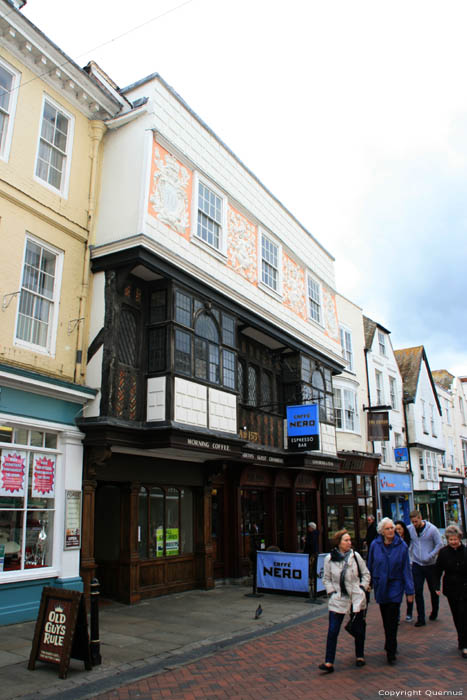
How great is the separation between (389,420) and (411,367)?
632cm

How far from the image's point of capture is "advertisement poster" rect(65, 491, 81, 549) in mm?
9773

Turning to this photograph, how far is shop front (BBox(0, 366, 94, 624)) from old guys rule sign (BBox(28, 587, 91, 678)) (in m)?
2.43

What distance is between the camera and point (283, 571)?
12.4 metres

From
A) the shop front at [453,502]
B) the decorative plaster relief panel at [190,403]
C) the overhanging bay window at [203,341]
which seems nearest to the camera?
the decorative plaster relief panel at [190,403]

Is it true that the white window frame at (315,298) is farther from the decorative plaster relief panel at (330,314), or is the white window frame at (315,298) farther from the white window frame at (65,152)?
the white window frame at (65,152)

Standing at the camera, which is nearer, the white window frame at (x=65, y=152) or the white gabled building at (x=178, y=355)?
the white window frame at (x=65, y=152)

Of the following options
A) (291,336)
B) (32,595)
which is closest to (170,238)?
(291,336)

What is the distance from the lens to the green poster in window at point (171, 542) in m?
12.6

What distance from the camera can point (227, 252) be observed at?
1385cm

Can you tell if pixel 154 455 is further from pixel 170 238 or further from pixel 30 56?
pixel 30 56

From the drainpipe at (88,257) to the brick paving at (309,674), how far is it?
224 inches

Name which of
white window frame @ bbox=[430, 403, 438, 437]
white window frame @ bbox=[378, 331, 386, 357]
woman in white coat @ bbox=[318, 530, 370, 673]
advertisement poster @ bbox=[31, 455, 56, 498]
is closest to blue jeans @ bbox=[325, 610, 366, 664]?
woman in white coat @ bbox=[318, 530, 370, 673]

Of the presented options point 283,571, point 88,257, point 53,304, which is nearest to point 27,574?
point 53,304

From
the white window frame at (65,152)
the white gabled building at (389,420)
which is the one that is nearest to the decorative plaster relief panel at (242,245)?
the white window frame at (65,152)
